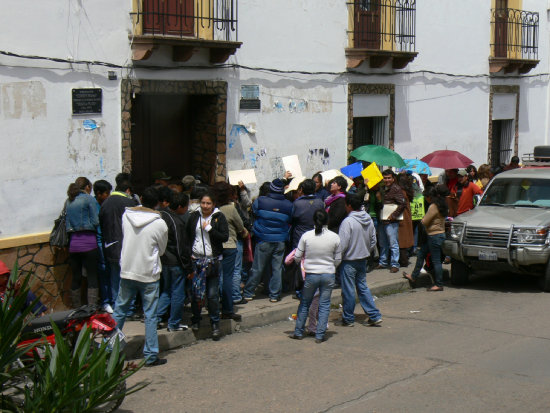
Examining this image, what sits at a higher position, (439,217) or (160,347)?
(439,217)

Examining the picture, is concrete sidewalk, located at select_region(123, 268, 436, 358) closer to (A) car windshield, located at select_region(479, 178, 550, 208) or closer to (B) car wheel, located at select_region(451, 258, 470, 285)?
(B) car wheel, located at select_region(451, 258, 470, 285)

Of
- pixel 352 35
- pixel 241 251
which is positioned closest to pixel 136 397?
pixel 241 251

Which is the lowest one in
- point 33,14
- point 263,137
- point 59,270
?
point 59,270

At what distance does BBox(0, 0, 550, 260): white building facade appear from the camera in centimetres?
1066

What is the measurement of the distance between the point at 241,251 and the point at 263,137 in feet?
11.0

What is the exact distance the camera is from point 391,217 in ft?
44.1

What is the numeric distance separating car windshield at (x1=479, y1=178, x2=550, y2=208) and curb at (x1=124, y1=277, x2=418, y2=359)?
2.84 metres

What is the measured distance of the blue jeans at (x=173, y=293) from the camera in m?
9.48

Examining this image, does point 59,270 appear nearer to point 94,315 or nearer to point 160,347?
point 160,347

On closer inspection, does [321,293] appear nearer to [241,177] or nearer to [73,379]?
[241,177]

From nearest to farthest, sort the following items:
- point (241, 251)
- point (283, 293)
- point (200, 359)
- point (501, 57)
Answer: point (200, 359) → point (241, 251) → point (283, 293) → point (501, 57)

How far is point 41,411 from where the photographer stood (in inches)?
240

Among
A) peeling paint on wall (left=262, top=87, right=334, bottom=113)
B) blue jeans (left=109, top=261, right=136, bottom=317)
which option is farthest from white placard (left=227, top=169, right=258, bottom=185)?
blue jeans (left=109, top=261, right=136, bottom=317)

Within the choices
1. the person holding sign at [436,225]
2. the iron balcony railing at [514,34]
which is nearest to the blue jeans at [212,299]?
the person holding sign at [436,225]
